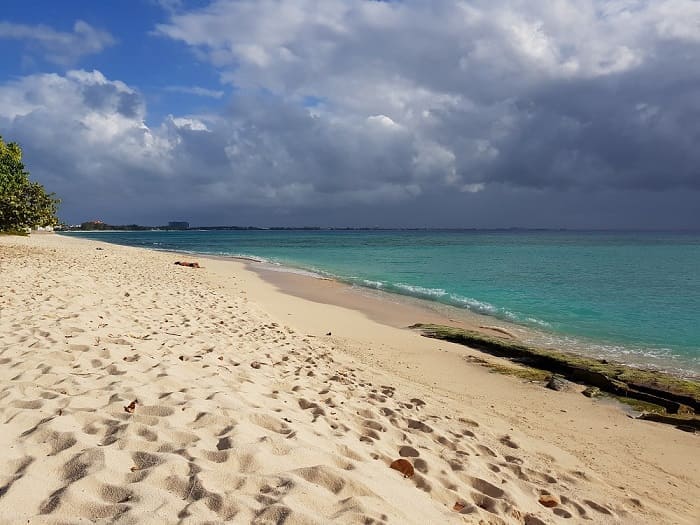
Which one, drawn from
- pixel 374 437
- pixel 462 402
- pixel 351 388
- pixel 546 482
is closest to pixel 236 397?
pixel 374 437

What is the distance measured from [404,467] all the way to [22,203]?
27.0 metres

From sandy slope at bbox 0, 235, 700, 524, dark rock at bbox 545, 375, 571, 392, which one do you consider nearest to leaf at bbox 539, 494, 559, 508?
sandy slope at bbox 0, 235, 700, 524

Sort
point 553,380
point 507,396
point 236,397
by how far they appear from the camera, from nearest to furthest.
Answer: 1. point 236,397
2. point 507,396
3. point 553,380

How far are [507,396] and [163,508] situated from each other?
6.69m

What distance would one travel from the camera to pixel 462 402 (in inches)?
296

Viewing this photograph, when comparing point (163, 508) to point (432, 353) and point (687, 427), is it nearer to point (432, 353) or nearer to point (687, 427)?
point (687, 427)

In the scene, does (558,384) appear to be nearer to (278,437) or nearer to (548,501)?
(548,501)

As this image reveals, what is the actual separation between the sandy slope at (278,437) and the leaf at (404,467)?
A: 112 millimetres

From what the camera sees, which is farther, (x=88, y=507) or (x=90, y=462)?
(x=90, y=462)

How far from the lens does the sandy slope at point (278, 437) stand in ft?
10.2

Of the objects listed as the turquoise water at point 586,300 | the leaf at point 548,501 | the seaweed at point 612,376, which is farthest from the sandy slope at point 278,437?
the turquoise water at point 586,300

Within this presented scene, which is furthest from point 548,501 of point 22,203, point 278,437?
point 22,203

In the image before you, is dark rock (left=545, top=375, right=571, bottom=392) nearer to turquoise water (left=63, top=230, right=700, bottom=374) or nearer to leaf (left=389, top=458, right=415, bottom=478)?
turquoise water (left=63, top=230, right=700, bottom=374)

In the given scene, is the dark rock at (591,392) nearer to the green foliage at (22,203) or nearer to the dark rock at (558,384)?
the dark rock at (558,384)
